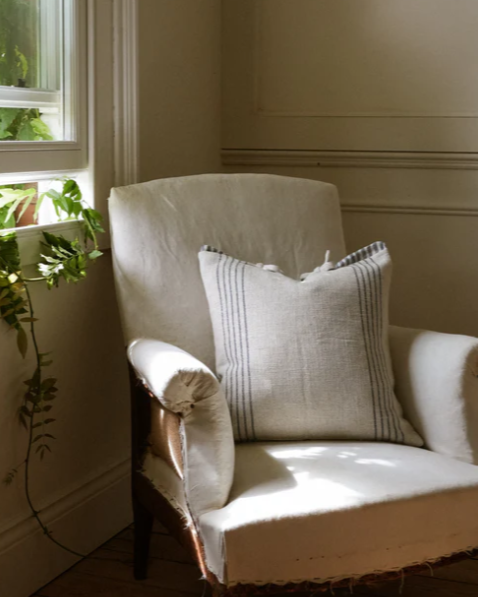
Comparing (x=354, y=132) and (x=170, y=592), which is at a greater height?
(x=354, y=132)

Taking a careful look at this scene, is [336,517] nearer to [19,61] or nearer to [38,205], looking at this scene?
[38,205]

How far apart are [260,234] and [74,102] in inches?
22.5

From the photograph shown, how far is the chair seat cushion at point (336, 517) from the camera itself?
4.53 ft

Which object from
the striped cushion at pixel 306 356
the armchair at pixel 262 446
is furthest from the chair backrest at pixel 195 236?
the striped cushion at pixel 306 356

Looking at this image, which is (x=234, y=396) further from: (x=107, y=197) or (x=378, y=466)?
(x=107, y=197)

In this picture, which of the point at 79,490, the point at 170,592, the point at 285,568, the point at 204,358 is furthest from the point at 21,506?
the point at 285,568

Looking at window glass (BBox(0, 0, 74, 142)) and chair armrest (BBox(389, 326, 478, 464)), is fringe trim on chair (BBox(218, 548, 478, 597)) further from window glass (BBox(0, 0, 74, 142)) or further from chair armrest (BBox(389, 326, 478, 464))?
window glass (BBox(0, 0, 74, 142))

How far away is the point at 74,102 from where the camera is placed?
1941mm

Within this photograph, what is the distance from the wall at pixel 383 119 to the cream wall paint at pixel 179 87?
0.32ft

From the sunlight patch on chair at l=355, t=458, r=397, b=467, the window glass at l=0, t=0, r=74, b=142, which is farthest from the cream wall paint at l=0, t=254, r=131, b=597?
the sunlight patch on chair at l=355, t=458, r=397, b=467

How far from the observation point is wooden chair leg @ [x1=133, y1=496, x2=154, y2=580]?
194 centimetres

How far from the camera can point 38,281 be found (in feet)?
6.04

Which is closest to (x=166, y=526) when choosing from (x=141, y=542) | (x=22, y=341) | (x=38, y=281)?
(x=141, y=542)

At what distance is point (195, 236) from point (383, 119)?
0.92 metres
